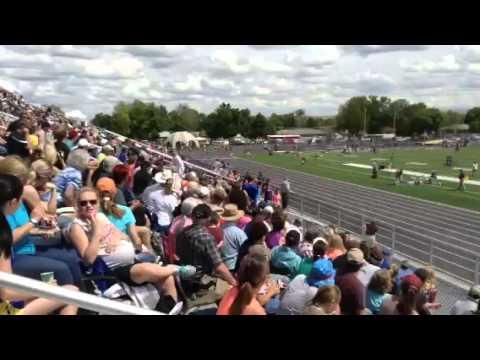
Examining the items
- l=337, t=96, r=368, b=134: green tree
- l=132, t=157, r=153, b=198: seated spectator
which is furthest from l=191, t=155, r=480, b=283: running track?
l=337, t=96, r=368, b=134: green tree

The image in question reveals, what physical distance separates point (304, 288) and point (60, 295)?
2.64m

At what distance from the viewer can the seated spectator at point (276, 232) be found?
21.1 ft

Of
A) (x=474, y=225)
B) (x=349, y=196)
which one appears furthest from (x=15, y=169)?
(x=349, y=196)

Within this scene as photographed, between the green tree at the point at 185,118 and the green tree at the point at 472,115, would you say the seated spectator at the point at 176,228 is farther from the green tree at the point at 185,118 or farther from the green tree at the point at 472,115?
the green tree at the point at 472,115

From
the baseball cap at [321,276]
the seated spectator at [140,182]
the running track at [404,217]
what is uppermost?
the seated spectator at [140,182]

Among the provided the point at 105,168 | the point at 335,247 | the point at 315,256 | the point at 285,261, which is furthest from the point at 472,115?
the point at 285,261

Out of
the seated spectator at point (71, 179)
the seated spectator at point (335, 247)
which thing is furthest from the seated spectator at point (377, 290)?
the seated spectator at point (71, 179)

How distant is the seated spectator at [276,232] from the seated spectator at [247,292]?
2.88 m

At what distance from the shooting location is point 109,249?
161 inches

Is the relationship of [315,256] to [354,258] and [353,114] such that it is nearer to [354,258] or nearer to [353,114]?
[354,258]

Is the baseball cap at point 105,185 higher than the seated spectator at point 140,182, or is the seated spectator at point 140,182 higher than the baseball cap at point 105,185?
the baseball cap at point 105,185
